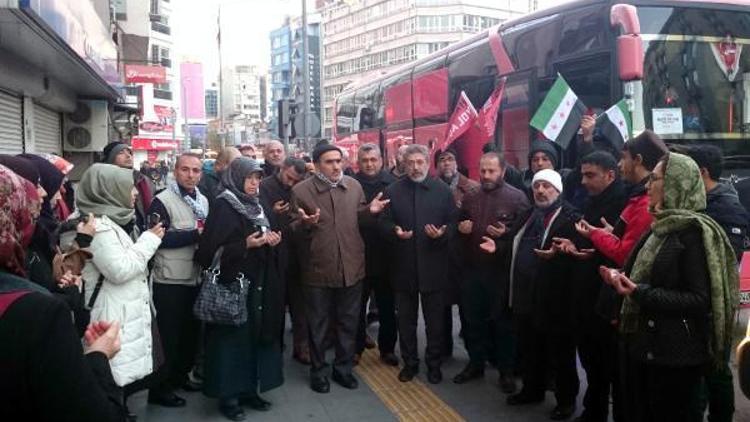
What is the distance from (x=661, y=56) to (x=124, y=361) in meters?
5.69

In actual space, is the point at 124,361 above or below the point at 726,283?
below

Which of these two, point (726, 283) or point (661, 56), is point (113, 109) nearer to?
point (661, 56)

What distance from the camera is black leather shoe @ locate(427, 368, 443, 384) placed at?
16.6 feet

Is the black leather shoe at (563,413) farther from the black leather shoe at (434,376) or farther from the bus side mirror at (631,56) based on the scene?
the bus side mirror at (631,56)

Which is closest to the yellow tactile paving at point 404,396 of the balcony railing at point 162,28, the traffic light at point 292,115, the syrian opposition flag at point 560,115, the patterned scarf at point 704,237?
the patterned scarf at point 704,237

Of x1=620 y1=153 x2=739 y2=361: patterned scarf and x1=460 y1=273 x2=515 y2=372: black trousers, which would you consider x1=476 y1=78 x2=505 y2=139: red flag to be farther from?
x1=620 y1=153 x2=739 y2=361: patterned scarf

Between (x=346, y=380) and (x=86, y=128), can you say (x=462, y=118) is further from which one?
(x=86, y=128)

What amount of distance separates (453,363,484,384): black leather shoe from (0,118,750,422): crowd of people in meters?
0.03

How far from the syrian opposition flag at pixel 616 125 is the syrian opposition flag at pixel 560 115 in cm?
26

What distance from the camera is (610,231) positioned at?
3.75 metres

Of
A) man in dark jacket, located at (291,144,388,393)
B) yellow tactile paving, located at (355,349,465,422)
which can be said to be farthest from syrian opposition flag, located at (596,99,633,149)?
yellow tactile paving, located at (355,349,465,422)

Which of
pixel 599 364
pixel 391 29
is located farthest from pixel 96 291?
pixel 391 29

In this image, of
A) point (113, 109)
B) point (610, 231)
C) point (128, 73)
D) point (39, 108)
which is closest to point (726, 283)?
point (610, 231)

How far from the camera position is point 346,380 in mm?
5008
